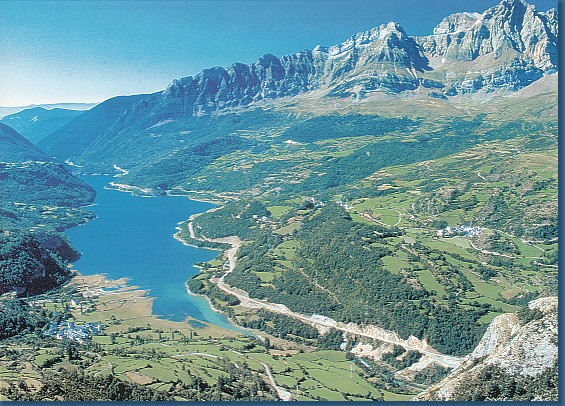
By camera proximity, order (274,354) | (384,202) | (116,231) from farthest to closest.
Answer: (116,231) < (384,202) < (274,354)

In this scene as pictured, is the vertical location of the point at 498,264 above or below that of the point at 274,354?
above

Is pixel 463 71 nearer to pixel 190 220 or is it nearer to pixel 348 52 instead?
pixel 348 52

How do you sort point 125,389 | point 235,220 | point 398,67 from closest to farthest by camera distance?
point 125,389 < point 235,220 < point 398,67

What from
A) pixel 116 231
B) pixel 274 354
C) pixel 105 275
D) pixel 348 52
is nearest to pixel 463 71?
pixel 348 52

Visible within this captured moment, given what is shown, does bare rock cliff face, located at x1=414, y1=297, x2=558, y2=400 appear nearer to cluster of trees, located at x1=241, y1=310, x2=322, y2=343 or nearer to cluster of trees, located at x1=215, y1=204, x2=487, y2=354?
cluster of trees, located at x1=215, y1=204, x2=487, y2=354

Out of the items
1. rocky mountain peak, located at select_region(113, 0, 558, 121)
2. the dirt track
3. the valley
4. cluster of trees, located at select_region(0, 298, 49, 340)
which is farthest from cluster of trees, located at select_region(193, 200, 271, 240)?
rocky mountain peak, located at select_region(113, 0, 558, 121)

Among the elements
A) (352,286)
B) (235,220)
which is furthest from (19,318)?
(235,220)

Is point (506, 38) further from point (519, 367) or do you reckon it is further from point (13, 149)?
point (519, 367)

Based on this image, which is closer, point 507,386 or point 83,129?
point 507,386
